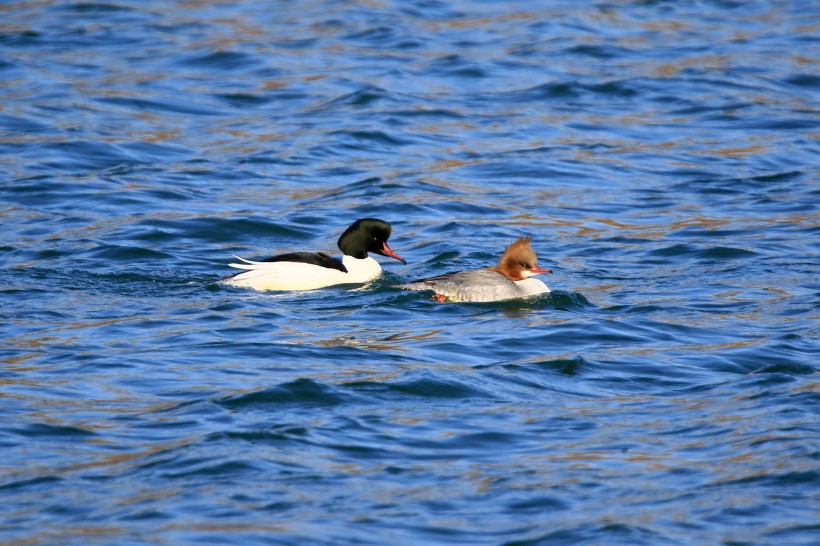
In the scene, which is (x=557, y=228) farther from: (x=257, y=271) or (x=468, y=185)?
(x=257, y=271)

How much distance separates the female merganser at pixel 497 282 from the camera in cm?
1169

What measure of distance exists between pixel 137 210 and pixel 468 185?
12.5ft

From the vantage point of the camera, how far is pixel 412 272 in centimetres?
1318

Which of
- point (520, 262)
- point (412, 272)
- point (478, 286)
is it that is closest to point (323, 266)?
point (412, 272)

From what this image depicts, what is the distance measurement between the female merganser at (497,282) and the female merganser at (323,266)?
2.69ft

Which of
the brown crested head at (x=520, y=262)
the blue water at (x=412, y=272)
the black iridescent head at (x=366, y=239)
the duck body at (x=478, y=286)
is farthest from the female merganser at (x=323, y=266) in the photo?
the brown crested head at (x=520, y=262)

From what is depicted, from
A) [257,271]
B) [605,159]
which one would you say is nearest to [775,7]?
[605,159]

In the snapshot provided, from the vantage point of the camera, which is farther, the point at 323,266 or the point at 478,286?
the point at 323,266

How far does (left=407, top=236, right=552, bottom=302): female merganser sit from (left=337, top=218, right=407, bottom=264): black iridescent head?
972 millimetres

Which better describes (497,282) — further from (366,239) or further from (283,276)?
(283,276)

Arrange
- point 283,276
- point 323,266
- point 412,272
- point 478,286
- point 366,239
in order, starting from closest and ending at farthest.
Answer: point 478,286 < point 283,276 < point 323,266 < point 366,239 < point 412,272

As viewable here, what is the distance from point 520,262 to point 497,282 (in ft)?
0.95

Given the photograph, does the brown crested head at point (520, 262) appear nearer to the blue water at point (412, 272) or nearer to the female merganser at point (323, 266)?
the blue water at point (412, 272)

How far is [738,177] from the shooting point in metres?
16.4
